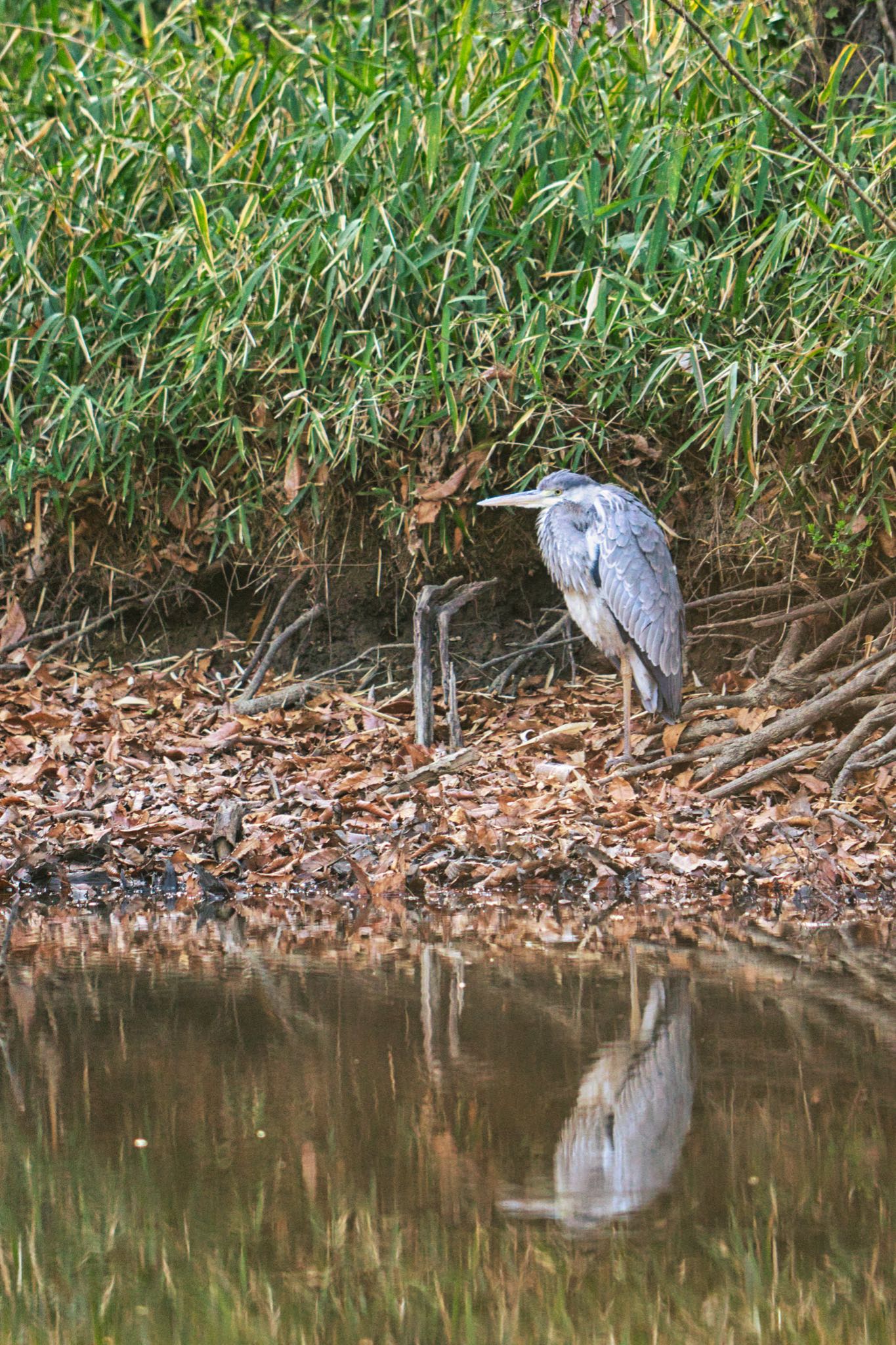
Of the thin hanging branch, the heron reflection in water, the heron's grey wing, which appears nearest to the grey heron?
the heron's grey wing

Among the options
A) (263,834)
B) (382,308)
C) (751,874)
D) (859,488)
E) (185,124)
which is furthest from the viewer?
(185,124)

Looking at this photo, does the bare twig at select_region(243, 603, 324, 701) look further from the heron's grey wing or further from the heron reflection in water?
the heron reflection in water

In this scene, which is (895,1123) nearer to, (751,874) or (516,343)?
(751,874)

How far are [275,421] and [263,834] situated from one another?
2149mm

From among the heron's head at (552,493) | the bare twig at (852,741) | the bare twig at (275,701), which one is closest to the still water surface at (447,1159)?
the bare twig at (852,741)

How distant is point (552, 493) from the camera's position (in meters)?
5.12

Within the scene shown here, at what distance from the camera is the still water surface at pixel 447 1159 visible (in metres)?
1.53

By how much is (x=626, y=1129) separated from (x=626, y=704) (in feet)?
10.1

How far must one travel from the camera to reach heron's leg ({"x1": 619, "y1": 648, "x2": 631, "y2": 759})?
4.93 metres

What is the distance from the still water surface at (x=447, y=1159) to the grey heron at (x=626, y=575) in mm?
2182

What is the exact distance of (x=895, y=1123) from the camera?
201 centimetres

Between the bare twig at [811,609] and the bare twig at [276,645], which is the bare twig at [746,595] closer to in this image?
the bare twig at [811,609]

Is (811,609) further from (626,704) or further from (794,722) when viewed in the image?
(626,704)

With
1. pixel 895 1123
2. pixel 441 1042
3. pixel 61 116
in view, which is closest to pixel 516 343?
pixel 61 116
